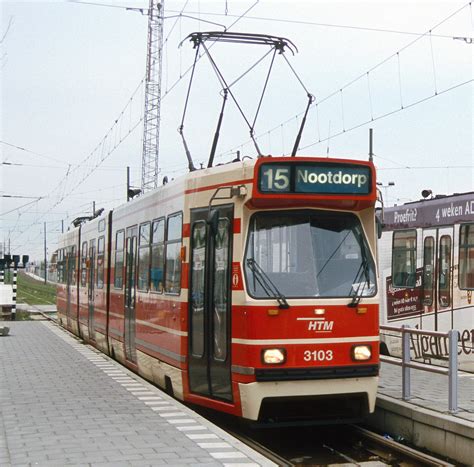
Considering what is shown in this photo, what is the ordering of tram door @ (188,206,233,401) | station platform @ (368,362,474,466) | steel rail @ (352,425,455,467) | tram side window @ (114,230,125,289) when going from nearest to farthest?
steel rail @ (352,425,455,467) → station platform @ (368,362,474,466) → tram door @ (188,206,233,401) → tram side window @ (114,230,125,289)

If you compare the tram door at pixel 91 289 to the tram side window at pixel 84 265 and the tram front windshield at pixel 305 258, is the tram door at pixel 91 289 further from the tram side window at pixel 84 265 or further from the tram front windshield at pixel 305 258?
the tram front windshield at pixel 305 258

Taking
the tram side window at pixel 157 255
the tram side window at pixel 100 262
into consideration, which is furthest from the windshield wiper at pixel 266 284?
the tram side window at pixel 100 262

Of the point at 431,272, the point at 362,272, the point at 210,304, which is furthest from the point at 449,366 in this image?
the point at 431,272

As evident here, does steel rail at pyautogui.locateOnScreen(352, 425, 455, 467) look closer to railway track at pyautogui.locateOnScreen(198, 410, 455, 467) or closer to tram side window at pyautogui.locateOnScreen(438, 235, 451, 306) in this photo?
railway track at pyautogui.locateOnScreen(198, 410, 455, 467)

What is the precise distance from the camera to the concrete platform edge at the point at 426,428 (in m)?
9.01

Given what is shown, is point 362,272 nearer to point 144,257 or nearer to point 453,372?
point 453,372

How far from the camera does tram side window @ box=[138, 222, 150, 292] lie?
14055mm

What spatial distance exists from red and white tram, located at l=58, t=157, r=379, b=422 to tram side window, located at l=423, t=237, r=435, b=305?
5.70 meters

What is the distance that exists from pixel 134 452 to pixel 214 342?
249 centimetres

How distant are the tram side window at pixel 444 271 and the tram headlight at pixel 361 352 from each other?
549cm

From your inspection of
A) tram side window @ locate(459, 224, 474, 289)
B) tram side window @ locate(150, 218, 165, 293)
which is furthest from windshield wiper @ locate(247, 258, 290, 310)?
tram side window @ locate(459, 224, 474, 289)

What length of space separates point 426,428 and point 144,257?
613 centimetres

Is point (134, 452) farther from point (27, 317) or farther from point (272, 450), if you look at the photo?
point (27, 317)

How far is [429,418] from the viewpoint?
975cm
